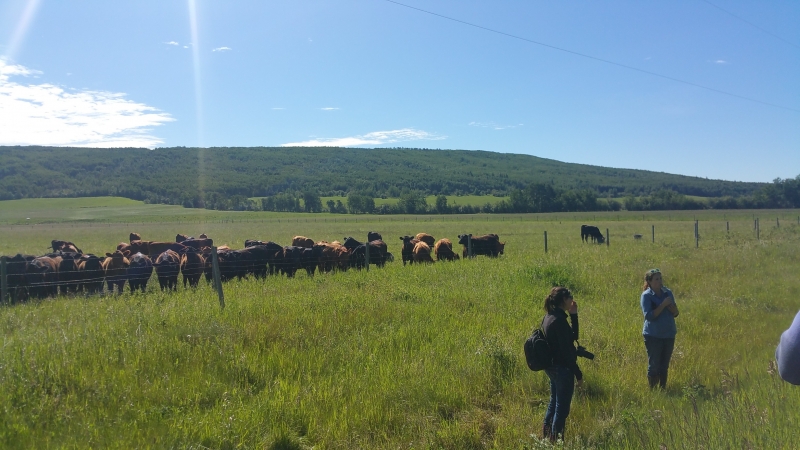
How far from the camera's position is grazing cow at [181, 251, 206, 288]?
1472cm

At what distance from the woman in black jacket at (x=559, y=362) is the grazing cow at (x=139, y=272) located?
11.2 meters

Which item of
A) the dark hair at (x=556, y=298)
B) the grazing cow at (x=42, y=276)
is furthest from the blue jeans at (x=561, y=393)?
the grazing cow at (x=42, y=276)

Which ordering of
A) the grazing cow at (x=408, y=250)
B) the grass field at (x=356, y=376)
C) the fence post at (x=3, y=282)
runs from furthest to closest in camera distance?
1. the grazing cow at (x=408, y=250)
2. the fence post at (x=3, y=282)
3. the grass field at (x=356, y=376)

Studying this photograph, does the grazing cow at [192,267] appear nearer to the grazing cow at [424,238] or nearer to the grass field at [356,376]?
the grass field at [356,376]

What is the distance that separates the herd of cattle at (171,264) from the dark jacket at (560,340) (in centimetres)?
943

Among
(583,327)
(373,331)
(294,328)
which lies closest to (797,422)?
(583,327)

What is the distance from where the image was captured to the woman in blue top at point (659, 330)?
6.80 m

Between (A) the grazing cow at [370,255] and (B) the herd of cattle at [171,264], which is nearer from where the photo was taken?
(B) the herd of cattle at [171,264]

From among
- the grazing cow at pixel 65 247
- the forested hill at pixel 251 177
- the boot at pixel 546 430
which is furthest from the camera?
the forested hill at pixel 251 177

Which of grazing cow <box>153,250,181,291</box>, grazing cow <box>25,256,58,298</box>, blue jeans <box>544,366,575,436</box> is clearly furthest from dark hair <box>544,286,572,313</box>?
grazing cow <box>25,256,58,298</box>

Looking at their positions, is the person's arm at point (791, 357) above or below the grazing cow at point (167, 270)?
above

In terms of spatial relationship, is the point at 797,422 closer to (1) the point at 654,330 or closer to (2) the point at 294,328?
(1) the point at 654,330

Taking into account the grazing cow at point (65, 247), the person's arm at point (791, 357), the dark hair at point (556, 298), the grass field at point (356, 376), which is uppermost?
the person's arm at point (791, 357)

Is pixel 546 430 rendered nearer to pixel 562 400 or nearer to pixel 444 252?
pixel 562 400
